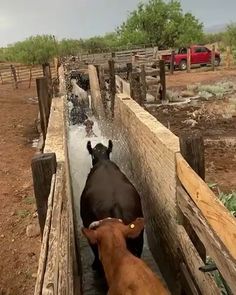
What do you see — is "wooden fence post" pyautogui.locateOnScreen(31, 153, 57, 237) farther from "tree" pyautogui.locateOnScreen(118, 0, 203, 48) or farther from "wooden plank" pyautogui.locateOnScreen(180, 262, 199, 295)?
"tree" pyautogui.locateOnScreen(118, 0, 203, 48)

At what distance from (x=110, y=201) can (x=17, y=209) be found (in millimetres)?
3246

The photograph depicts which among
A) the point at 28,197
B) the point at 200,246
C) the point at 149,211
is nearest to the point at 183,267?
the point at 200,246

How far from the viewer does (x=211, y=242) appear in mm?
3047

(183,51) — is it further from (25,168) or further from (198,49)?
(25,168)

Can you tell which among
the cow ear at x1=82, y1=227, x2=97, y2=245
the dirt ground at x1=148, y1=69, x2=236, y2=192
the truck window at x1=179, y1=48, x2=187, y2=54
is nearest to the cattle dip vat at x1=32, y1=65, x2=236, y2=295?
the cow ear at x1=82, y1=227, x2=97, y2=245

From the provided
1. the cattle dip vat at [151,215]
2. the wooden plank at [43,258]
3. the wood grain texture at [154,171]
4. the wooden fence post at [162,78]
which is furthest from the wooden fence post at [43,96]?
the wooden fence post at [162,78]

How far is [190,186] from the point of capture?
367 cm

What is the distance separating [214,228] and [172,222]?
168cm

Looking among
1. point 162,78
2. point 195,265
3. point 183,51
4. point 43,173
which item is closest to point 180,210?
point 195,265

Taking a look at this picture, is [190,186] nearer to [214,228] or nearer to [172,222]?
[214,228]

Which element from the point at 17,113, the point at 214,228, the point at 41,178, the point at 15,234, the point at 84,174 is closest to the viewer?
the point at 214,228

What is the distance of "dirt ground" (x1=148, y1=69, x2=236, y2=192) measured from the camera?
858 centimetres

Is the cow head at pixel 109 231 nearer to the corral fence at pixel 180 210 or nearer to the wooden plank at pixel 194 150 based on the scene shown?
the corral fence at pixel 180 210

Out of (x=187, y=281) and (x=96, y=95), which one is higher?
(x=187, y=281)
